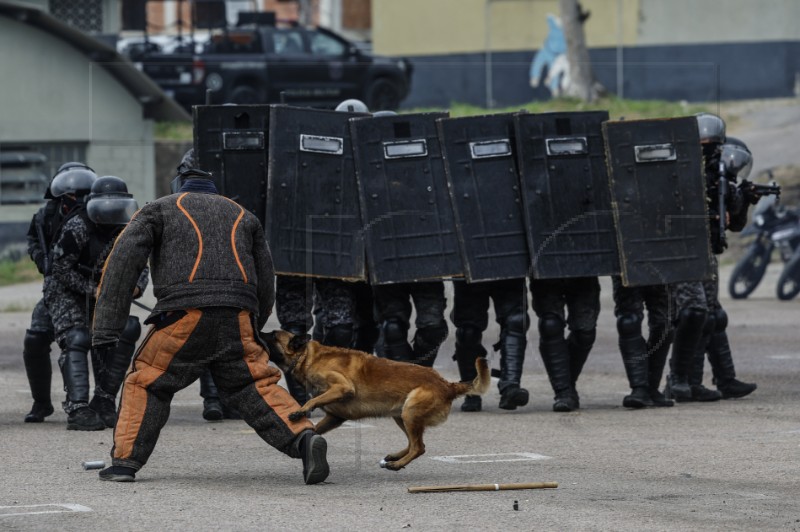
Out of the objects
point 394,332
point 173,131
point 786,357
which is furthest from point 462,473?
point 173,131

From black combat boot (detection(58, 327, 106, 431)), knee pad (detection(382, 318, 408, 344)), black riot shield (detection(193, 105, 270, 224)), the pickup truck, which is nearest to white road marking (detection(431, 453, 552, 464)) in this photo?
knee pad (detection(382, 318, 408, 344))

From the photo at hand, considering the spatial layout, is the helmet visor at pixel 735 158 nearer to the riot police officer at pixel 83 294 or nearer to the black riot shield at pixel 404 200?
the black riot shield at pixel 404 200

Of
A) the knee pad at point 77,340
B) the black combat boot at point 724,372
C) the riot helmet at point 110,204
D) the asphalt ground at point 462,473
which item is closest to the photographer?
the asphalt ground at point 462,473

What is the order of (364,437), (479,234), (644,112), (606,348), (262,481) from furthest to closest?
1. (644,112)
2. (606,348)
3. (479,234)
4. (364,437)
5. (262,481)

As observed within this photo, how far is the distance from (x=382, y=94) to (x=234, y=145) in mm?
20563

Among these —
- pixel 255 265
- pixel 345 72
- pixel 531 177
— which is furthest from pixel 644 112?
pixel 255 265

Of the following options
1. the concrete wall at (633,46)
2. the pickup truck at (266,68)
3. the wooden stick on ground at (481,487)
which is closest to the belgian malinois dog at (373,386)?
A: the wooden stick on ground at (481,487)

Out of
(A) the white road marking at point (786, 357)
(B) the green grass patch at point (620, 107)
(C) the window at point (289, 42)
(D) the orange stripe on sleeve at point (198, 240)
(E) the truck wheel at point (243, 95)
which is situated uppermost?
(C) the window at point (289, 42)

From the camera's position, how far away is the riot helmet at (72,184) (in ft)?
35.2

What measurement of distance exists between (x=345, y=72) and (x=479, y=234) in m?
19.9

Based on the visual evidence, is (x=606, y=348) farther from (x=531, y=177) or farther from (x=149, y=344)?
(x=149, y=344)

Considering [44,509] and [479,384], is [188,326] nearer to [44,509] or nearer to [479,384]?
[44,509]

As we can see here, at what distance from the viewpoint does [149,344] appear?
805 cm

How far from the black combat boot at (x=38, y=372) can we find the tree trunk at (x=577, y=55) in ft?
69.4
